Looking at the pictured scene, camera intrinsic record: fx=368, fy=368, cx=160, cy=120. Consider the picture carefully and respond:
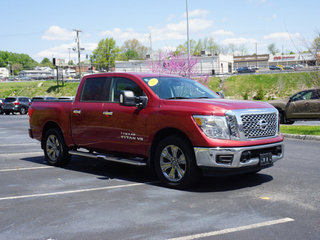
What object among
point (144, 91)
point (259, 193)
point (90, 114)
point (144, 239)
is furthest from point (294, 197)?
point (90, 114)

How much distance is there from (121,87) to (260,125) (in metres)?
2.75

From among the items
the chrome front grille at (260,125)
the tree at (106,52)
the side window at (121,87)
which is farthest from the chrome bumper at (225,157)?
the tree at (106,52)

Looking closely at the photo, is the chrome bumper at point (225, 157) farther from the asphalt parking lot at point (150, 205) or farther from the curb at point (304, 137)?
the curb at point (304, 137)

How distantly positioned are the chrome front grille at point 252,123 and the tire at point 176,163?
2.53 ft

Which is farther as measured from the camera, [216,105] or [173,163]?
[173,163]

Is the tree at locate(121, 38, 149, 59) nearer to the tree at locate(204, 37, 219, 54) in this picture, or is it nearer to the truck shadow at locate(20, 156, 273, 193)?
the tree at locate(204, 37, 219, 54)

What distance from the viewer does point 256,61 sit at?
122500 mm

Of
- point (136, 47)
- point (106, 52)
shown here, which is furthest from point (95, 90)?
point (136, 47)

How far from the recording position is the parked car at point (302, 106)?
16391mm

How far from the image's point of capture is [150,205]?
5.23 meters

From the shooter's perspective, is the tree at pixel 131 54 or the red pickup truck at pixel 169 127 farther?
the tree at pixel 131 54

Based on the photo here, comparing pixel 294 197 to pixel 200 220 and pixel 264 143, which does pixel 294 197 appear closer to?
pixel 264 143

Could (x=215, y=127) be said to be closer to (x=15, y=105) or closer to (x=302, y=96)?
(x=302, y=96)

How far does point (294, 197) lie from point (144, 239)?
2.70 metres
